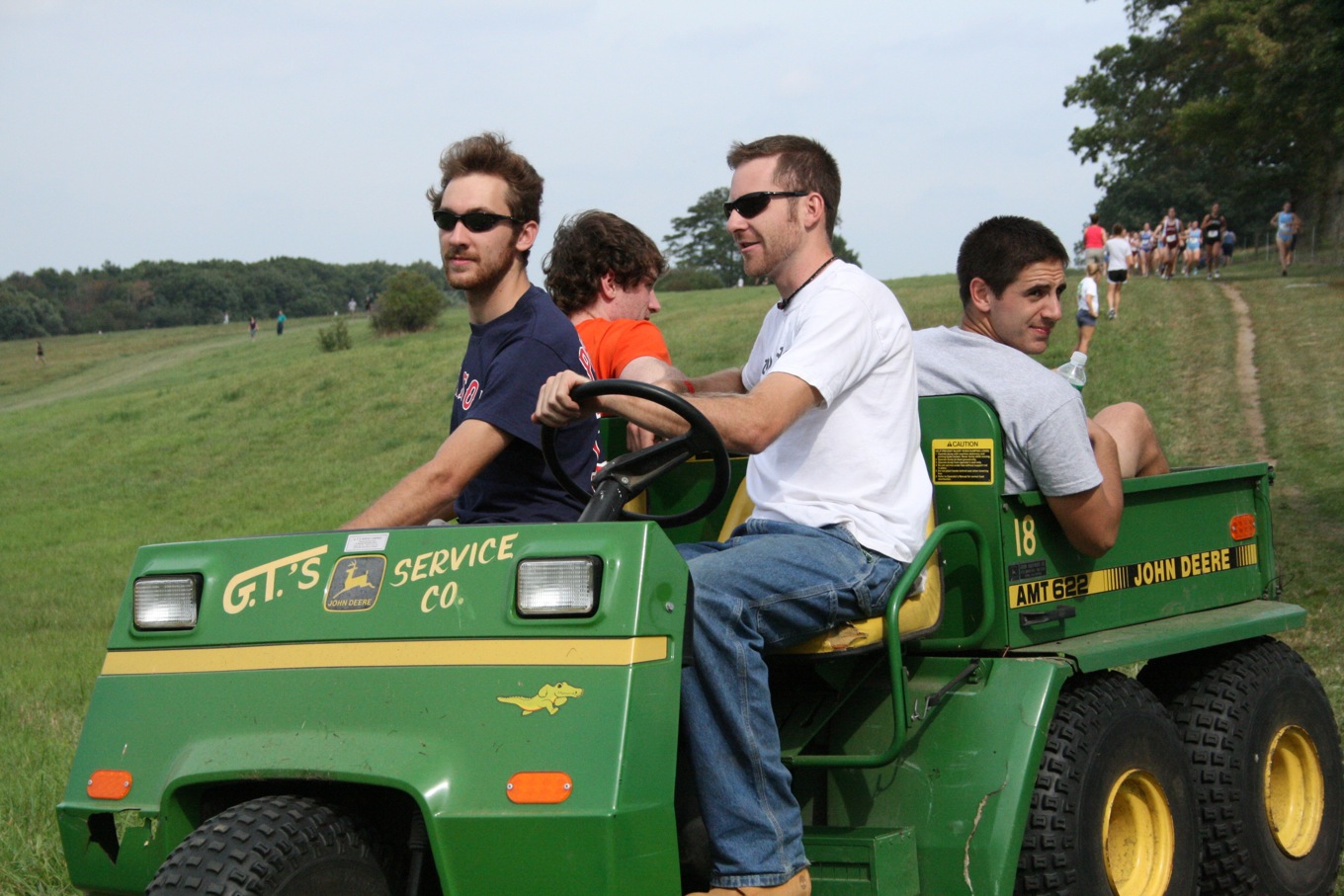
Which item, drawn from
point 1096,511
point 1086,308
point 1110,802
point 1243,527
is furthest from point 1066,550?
point 1086,308

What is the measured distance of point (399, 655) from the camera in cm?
284

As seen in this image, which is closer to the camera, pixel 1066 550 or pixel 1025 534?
pixel 1025 534

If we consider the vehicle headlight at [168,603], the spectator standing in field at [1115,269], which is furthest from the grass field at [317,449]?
the vehicle headlight at [168,603]

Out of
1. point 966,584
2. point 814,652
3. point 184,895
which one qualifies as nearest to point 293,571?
point 184,895

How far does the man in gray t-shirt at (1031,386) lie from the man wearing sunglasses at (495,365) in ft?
3.73

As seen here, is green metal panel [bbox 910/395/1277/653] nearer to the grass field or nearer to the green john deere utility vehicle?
the green john deere utility vehicle

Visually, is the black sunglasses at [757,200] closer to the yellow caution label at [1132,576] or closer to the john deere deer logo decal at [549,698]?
the yellow caution label at [1132,576]

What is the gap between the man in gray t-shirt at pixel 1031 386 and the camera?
3879 mm

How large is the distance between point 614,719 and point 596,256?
3031 mm

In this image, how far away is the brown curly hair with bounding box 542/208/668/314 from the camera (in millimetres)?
5387

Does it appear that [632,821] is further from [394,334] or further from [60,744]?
[394,334]

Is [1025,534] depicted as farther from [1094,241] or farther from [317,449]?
[1094,241]

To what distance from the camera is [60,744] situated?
634 cm

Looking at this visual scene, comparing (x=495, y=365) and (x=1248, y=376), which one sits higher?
(x=495, y=365)
